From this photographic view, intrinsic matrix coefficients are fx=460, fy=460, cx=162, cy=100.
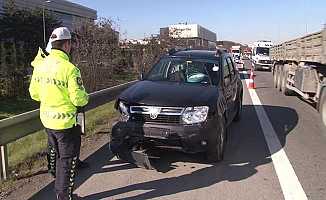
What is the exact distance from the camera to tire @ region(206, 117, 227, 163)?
6594 mm

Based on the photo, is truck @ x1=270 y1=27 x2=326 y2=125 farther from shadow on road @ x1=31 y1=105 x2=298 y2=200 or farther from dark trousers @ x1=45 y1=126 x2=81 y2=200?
dark trousers @ x1=45 y1=126 x2=81 y2=200

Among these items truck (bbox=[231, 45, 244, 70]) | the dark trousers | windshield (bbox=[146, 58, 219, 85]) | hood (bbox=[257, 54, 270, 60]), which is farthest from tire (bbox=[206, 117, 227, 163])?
hood (bbox=[257, 54, 270, 60])

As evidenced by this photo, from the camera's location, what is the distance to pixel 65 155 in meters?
4.80

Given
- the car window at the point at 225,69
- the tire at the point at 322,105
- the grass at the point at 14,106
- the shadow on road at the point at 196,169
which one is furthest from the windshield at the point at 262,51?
the car window at the point at 225,69

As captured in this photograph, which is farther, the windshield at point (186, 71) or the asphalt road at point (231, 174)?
the windshield at point (186, 71)

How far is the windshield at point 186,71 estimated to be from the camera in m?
7.84

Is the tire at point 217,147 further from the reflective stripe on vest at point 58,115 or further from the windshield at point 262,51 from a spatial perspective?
the windshield at point 262,51

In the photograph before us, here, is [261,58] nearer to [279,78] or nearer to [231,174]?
[279,78]

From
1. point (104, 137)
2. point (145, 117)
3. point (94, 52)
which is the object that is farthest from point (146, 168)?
point (94, 52)

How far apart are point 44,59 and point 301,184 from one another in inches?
139

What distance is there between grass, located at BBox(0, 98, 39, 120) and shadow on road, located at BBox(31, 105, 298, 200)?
6389mm

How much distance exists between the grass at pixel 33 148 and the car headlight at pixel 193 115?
7.39 feet

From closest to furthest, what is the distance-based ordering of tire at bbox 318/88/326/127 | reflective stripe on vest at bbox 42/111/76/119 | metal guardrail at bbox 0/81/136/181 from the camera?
reflective stripe on vest at bbox 42/111/76/119 → metal guardrail at bbox 0/81/136/181 → tire at bbox 318/88/326/127

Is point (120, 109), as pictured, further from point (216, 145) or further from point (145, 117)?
point (216, 145)
